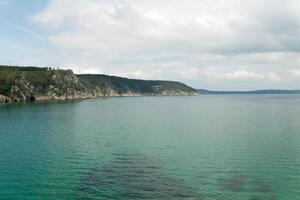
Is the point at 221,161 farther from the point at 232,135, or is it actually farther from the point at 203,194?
the point at 232,135

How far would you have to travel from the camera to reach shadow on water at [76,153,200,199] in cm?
4475

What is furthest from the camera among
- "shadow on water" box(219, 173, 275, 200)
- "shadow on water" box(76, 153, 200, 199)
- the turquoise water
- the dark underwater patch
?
the dark underwater patch

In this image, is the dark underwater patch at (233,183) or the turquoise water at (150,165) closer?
the turquoise water at (150,165)

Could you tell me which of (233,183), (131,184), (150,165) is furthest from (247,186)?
(150,165)

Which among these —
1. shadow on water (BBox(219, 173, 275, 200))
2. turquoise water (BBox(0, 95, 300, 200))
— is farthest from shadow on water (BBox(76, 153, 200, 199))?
shadow on water (BBox(219, 173, 275, 200))

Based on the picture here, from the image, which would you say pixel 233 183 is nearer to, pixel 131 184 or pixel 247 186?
pixel 247 186

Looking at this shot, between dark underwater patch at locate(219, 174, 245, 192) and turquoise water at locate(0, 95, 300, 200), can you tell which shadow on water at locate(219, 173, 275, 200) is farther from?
turquoise water at locate(0, 95, 300, 200)

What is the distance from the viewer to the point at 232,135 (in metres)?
95.1

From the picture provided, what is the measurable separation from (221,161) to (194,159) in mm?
5034

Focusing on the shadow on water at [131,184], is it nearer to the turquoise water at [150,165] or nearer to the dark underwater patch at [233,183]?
the turquoise water at [150,165]

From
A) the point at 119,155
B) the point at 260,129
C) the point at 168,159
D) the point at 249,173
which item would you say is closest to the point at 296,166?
the point at 249,173

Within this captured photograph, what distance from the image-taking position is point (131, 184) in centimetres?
4934

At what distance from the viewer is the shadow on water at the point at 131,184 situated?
4475cm

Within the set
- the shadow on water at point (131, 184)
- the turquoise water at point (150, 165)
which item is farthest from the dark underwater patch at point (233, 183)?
the shadow on water at point (131, 184)
